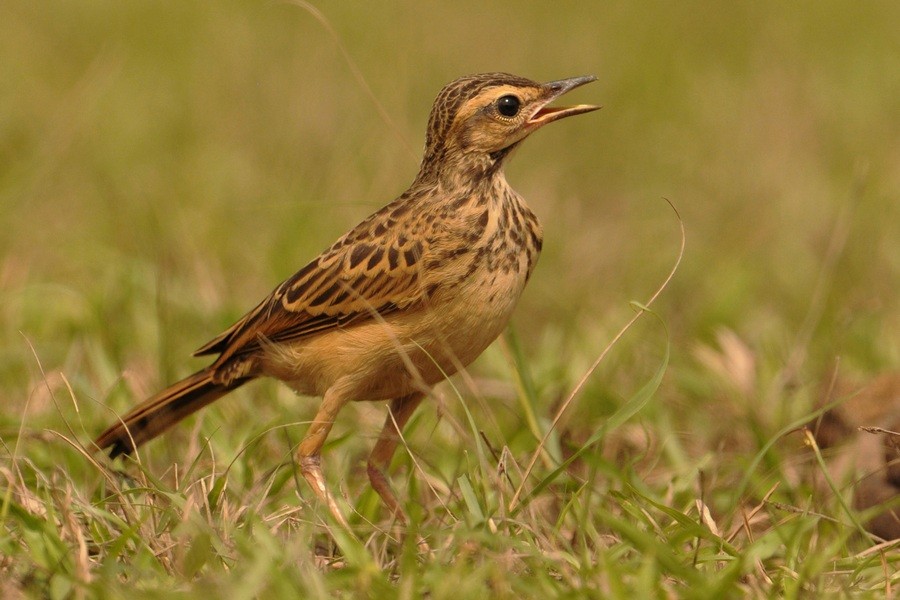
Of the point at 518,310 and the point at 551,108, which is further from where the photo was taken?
the point at 518,310

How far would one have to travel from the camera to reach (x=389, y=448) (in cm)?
567

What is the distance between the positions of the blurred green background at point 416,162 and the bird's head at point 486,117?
423 mm

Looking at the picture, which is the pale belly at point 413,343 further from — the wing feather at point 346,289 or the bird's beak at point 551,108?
the bird's beak at point 551,108

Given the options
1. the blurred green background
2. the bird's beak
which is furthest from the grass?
the bird's beak

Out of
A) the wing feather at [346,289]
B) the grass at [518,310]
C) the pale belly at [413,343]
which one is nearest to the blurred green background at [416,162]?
the grass at [518,310]

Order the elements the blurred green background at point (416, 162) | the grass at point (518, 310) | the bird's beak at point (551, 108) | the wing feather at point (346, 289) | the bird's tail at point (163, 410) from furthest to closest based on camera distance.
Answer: the blurred green background at point (416, 162) → the bird's tail at point (163, 410) → the bird's beak at point (551, 108) → the wing feather at point (346, 289) → the grass at point (518, 310)

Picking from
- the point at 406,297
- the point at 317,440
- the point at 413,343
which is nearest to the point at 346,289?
the point at 406,297

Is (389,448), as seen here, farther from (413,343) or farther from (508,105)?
(508,105)

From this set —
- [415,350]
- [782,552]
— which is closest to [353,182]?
[415,350]

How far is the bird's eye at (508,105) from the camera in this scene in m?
5.58

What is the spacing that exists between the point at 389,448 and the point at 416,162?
1.32 m

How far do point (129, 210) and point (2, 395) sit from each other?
298 centimetres

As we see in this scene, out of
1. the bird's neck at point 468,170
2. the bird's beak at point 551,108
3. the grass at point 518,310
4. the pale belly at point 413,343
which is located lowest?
the grass at point 518,310

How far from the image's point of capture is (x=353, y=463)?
248 inches
